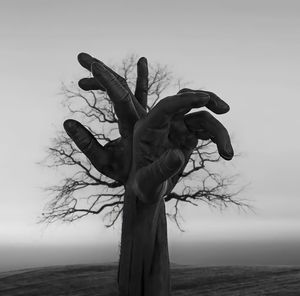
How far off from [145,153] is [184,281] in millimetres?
8565

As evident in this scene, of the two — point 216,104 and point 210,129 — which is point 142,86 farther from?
point 210,129

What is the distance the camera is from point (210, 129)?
22.5ft

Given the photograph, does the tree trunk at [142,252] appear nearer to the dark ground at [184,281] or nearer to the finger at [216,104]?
the finger at [216,104]

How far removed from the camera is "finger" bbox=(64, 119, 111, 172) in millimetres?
7270

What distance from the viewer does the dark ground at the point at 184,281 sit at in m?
13.1

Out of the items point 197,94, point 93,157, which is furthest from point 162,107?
point 93,157

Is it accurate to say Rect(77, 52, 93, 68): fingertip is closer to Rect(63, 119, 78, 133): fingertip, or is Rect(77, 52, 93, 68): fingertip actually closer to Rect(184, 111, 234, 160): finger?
Rect(63, 119, 78, 133): fingertip

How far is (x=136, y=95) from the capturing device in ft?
27.4

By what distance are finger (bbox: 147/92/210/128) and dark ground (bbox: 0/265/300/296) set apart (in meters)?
7.34

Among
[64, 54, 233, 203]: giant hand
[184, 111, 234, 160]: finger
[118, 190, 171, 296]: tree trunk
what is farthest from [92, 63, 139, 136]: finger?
[118, 190, 171, 296]: tree trunk

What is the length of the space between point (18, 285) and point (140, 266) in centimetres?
921

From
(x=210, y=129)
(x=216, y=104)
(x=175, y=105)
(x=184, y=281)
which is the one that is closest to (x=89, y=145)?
(x=175, y=105)

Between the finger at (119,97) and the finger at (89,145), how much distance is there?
16.8 inches

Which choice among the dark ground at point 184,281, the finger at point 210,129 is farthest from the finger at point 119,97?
the dark ground at point 184,281
